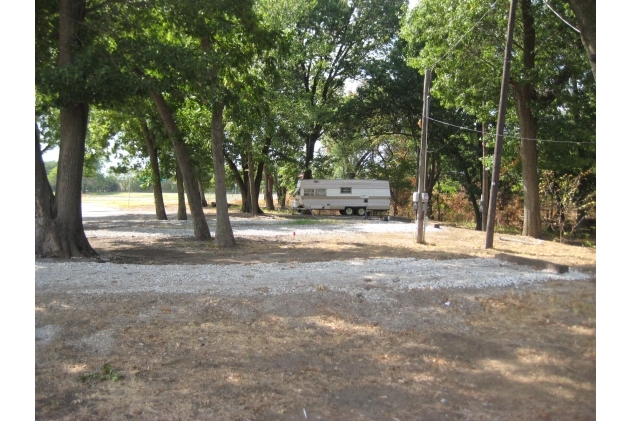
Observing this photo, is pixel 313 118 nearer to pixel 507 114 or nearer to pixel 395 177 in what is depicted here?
pixel 395 177

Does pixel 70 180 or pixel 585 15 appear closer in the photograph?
pixel 585 15

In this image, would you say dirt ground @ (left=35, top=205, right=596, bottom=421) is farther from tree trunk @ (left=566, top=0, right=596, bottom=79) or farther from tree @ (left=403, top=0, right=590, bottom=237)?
tree trunk @ (left=566, top=0, right=596, bottom=79)

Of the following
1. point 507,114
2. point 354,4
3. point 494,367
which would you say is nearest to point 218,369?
point 494,367

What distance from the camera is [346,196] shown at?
2798 cm

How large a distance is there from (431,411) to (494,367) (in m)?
0.35

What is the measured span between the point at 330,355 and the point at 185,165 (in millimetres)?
9488

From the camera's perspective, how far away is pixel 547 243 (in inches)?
97.6

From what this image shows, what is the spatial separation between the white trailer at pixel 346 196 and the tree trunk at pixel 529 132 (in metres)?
24.5

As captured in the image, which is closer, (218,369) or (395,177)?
(218,369)

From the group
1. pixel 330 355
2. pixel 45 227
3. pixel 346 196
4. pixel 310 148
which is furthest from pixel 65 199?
pixel 346 196

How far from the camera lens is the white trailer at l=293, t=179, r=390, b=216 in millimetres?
27734


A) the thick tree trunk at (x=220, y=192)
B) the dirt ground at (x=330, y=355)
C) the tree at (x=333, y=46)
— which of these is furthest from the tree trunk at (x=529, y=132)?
the tree at (x=333, y=46)

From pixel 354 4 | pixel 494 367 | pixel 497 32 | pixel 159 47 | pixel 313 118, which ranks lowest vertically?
pixel 494 367

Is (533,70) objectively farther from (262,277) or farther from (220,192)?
(220,192)
